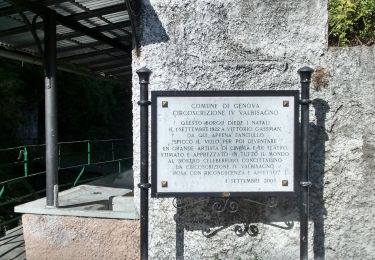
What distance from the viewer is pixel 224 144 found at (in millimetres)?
4492

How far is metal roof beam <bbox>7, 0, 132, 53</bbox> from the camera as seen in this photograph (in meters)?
5.36

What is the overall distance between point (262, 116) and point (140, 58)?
1.38 m

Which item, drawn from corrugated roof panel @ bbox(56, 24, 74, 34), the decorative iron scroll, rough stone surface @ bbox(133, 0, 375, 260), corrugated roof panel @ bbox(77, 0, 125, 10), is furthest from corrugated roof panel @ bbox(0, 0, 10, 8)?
the decorative iron scroll

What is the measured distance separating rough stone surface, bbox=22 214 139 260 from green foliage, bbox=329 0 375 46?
281cm

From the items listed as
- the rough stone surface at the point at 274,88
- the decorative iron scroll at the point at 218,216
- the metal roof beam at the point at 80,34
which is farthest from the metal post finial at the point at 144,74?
the metal roof beam at the point at 80,34

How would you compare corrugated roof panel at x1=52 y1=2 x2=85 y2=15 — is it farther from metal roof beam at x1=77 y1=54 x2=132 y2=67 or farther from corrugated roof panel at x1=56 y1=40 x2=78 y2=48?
metal roof beam at x1=77 y1=54 x2=132 y2=67

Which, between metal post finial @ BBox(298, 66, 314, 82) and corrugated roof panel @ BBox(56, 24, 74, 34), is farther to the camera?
corrugated roof panel @ BBox(56, 24, 74, 34)

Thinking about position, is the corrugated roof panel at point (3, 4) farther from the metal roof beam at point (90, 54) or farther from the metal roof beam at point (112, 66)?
the metal roof beam at point (112, 66)

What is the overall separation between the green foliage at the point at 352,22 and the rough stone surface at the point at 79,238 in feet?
9.21

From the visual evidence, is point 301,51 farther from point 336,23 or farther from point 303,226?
point 303,226

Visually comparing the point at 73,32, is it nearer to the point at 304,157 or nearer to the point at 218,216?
the point at 218,216

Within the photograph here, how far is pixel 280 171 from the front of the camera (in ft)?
14.8

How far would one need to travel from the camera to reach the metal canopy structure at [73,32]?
5613 mm

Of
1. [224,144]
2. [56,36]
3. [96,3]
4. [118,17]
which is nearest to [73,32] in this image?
[56,36]
